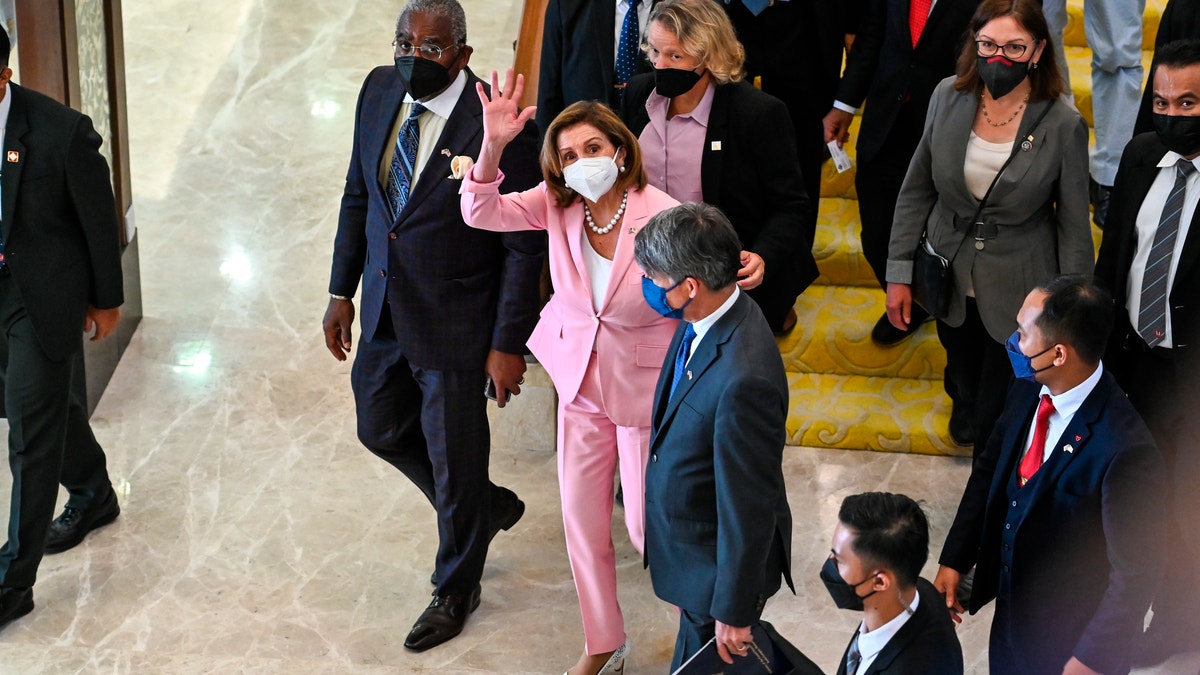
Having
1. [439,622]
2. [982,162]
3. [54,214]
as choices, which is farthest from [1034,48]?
[54,214]

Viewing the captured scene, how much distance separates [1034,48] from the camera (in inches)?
166

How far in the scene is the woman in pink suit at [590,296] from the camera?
3938 millimetres

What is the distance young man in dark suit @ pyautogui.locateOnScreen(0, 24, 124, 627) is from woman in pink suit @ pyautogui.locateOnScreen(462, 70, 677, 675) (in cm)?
130

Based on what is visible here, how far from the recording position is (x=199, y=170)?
7.48m

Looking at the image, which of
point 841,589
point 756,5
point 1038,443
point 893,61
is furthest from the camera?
point 893,61

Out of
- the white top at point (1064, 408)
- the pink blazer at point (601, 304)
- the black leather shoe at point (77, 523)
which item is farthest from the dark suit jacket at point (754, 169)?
Result: the black leather shoe at point (77, 523)

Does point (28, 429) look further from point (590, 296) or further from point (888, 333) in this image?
point (888, 333)

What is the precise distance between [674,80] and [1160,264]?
1404mm

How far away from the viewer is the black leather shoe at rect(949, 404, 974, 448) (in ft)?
18.0

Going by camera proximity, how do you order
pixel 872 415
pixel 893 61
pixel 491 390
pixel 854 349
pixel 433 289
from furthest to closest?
1. pixel 854 349
2. pixel 872 415
3. pixel 893 61
4. pixel 491 390
5. pixel 433 289

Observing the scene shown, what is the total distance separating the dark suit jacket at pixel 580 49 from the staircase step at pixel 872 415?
135cm

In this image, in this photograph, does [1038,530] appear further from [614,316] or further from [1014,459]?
[614,316]

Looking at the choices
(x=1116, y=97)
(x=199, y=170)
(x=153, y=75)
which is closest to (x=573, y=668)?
(x=1116, y=97)

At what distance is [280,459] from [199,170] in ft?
7.97
